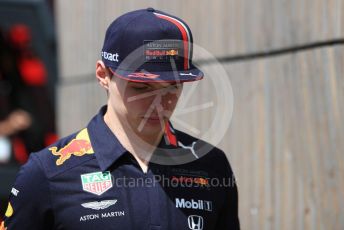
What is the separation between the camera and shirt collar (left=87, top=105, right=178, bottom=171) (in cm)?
320

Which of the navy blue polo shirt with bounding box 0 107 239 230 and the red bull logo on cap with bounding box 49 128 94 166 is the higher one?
the red bull logo on cap with bounding box 49 128 94 166

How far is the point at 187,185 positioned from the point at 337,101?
1.29 m

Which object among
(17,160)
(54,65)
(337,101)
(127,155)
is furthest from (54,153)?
(54,65)

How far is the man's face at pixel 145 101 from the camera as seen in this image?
3113mm

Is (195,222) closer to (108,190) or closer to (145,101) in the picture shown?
(108,190)

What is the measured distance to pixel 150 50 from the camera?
10.2ft

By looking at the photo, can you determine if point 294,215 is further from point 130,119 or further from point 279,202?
point 130,119

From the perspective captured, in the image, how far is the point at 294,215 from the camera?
4.55 metres

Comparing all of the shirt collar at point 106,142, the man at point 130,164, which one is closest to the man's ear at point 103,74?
the man at point 130,164

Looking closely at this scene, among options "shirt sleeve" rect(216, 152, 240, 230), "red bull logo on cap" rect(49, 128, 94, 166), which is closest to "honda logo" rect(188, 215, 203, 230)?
"shirt sleeve" rect(216, 152, 240, 230)

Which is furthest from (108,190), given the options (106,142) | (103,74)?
(103,74)

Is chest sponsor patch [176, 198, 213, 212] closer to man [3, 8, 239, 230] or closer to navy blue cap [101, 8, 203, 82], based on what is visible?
man [3, 8, 239, 230]

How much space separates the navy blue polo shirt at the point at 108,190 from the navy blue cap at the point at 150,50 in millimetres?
323

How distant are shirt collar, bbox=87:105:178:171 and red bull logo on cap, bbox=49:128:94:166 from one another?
0.9 inches
